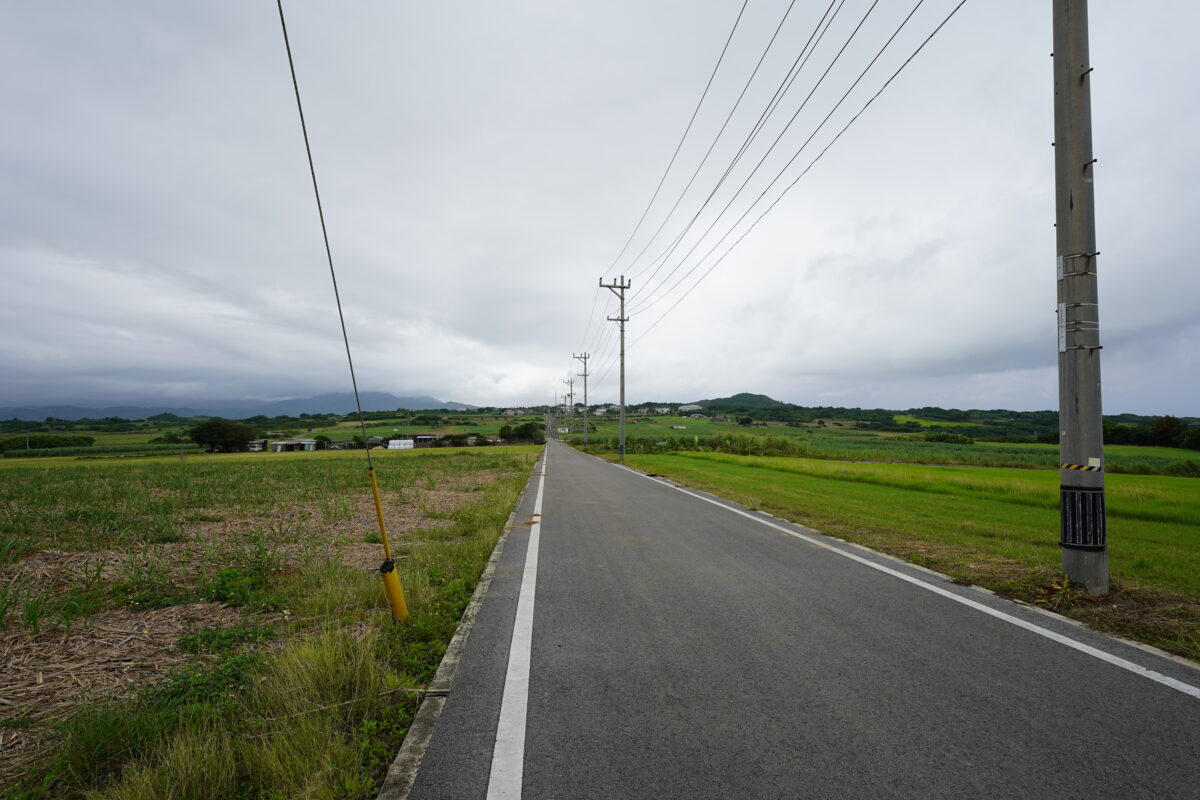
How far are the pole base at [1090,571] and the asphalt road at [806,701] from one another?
937 millimetres

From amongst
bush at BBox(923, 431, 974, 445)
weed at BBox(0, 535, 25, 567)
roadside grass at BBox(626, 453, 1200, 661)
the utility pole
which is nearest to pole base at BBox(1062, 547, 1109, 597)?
the utility pole

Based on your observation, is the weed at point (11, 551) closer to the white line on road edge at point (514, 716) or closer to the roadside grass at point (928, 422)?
the white line on road edge at point (514, 716)

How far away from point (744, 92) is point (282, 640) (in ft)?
40.6

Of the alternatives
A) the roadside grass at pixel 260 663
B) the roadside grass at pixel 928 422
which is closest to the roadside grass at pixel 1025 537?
the roadside grass at pixel 260 663

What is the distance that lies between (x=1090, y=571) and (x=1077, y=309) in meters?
2.62

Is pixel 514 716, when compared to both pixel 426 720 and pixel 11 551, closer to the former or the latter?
pixel 426 720

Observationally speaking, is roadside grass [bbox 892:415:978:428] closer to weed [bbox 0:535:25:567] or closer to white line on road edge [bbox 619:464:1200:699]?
white line on road edge [bbox 619:464:1200:699]

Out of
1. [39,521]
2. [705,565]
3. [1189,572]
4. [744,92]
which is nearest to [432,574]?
[705,565]

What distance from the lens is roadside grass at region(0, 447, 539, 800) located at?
2.35 meters

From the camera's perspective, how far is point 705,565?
248 inches

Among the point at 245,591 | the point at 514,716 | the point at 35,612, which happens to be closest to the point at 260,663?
the point at 514,716

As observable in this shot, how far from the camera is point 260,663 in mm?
3516

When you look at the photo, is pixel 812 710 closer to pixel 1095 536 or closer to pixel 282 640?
pixel 282 640

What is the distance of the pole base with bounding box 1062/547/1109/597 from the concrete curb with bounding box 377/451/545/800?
231 inches
